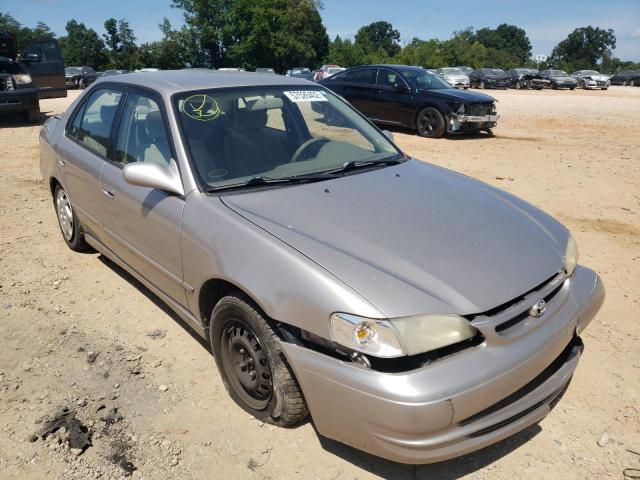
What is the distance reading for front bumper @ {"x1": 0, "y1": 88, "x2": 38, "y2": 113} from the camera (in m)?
12.3

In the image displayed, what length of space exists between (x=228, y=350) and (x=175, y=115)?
137cm

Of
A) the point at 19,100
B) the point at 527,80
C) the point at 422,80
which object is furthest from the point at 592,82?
the point at 19,100

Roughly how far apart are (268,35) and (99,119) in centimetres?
6564

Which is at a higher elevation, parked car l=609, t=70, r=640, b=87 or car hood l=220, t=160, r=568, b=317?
car hood l=220, t=160, r=568, b=317

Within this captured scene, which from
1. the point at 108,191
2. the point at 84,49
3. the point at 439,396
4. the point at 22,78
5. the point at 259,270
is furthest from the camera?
the point at 84,49

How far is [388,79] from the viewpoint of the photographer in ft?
39.7

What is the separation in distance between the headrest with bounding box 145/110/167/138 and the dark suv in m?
11.2

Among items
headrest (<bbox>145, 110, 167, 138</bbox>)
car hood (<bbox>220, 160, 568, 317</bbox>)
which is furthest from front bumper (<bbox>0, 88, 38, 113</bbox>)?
car hood (<bbox>220, 160, 568, 317</bbox>)

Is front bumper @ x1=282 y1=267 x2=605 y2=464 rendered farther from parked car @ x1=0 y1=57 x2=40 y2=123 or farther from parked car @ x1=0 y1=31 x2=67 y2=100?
parked car @ x1=0 y1=31 x2=67 y2=100

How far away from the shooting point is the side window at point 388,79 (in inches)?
469

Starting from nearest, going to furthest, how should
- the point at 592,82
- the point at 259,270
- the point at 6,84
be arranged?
the point at 259,270 < the point at 6,84 < the point at 592,82

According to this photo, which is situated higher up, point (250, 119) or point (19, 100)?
point (250, 119)

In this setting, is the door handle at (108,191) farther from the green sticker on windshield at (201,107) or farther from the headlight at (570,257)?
the headlight at (570,257)

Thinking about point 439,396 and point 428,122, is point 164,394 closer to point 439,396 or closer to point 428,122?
point 439,396
